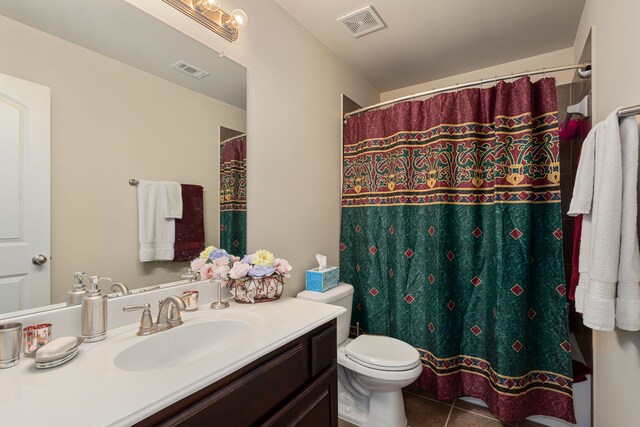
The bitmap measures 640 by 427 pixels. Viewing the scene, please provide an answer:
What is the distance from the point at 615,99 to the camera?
1175mm

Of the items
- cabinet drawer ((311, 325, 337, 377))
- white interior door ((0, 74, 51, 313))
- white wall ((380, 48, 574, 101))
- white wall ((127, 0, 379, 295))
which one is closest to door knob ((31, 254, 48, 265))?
white interior door ((0, 74, 51, 313))

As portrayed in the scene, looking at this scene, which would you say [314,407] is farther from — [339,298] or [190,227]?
[190,227]

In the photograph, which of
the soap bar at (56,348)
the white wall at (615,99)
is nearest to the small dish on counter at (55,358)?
the soap bar at (56,348)

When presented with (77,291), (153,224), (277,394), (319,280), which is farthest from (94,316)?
(319,280)

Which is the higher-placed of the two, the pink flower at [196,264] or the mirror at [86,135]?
the mirror at [86,135]

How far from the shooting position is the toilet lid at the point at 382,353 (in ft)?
5.01

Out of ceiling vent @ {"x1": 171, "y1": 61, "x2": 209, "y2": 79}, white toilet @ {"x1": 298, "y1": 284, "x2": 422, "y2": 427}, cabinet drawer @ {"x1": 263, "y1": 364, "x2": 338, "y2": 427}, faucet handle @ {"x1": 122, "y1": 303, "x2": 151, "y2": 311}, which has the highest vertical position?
ceiling vent @ {"x1": 171, "y1": 61, "x2": 209, "y2": 79}

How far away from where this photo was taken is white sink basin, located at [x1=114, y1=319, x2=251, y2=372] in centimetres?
92

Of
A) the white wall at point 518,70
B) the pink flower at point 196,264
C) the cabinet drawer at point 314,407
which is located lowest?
the cabinet drawer at point 314,407

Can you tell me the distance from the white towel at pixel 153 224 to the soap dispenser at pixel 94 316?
0.74 feet

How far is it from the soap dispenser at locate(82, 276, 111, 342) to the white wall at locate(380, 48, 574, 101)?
2.77 metres

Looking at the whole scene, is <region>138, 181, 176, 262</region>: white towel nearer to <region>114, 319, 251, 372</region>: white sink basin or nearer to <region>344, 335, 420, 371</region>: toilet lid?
<region>114, 319, 251, 372</region>: white sink basin

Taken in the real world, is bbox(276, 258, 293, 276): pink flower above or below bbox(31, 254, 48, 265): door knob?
below

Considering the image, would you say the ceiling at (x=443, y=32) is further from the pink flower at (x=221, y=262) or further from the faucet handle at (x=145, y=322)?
the faucet handle at (x=145, y=322)
